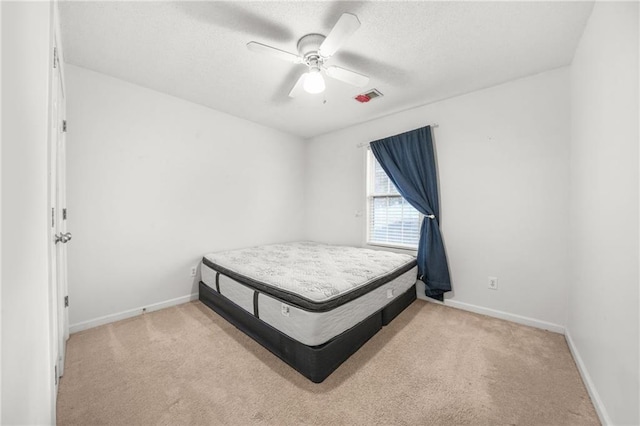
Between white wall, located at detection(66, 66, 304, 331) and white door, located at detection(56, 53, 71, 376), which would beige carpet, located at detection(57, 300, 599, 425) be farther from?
white wall, located at detection(66, 66, 304, 331)

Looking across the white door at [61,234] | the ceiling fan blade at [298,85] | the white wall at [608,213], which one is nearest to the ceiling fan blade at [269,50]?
the ceiling fan blade at [298,85]

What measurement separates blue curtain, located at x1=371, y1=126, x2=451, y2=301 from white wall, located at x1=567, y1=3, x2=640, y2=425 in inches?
43.0

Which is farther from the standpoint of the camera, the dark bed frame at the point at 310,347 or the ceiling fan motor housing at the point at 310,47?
the ceiling fan motor housing at the point at 310,47

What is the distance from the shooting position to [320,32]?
1.75 m

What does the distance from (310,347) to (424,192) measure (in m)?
2.15

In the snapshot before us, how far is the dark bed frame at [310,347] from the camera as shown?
5.21 ft

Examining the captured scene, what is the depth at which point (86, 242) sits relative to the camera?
2.25 m

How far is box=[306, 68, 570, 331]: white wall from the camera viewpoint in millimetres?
2215

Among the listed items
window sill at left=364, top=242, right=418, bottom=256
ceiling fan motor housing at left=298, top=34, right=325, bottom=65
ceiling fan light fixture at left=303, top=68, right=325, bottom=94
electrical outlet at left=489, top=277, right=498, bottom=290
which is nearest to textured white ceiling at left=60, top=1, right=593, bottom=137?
ceiling fan motor housing at left=298, top=34, right=325, bottom=65

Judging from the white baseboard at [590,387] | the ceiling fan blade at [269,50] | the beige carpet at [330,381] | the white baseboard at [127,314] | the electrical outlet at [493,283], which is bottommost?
the beige carpet at [330,381]

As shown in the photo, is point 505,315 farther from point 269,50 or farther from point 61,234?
point 61,234

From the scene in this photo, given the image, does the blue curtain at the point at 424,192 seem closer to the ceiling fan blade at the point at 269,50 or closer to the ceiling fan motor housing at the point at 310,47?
the ceiling fan motor housing at the point at 310,47

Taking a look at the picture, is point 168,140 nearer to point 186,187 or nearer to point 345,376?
point 186,187

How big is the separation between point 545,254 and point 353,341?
1.98m
